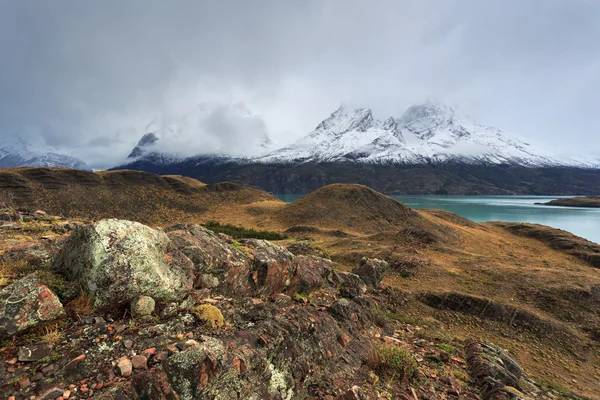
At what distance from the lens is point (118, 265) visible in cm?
527

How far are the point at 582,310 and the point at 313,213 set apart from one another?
35419mm

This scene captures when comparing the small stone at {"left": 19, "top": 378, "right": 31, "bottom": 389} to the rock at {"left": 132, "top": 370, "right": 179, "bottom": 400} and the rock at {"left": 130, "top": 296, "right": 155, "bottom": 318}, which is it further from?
the rock at {"left": 130, "top": 296, "right": 155, "bottom": 318}

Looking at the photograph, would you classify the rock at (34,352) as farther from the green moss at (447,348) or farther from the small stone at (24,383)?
the green moss at (447,348)

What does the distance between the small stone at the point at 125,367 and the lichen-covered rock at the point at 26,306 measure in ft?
5.00

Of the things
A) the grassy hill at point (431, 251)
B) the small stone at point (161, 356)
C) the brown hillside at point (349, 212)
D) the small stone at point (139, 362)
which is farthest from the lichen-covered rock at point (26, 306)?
the brown hillside at point (349, 212)

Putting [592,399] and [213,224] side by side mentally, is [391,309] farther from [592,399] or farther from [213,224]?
[213,224]

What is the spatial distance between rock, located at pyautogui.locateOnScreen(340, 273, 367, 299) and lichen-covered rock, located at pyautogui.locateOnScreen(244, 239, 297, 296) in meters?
2.90

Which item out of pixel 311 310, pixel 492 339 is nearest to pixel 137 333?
pixel 311 310

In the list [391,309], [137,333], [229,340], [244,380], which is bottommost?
[391,309]

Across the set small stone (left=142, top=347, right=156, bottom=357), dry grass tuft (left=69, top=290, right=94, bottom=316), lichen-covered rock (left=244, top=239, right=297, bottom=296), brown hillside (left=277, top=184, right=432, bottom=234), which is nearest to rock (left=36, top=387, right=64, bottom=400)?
small stone (left=142, top=347, right=156, bottom=357)

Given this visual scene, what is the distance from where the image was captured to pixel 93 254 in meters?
5.29

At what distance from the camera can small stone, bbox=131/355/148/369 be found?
4.07m

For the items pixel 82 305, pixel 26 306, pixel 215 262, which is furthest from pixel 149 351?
pixel 215 262

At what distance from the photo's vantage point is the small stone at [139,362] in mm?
4070
